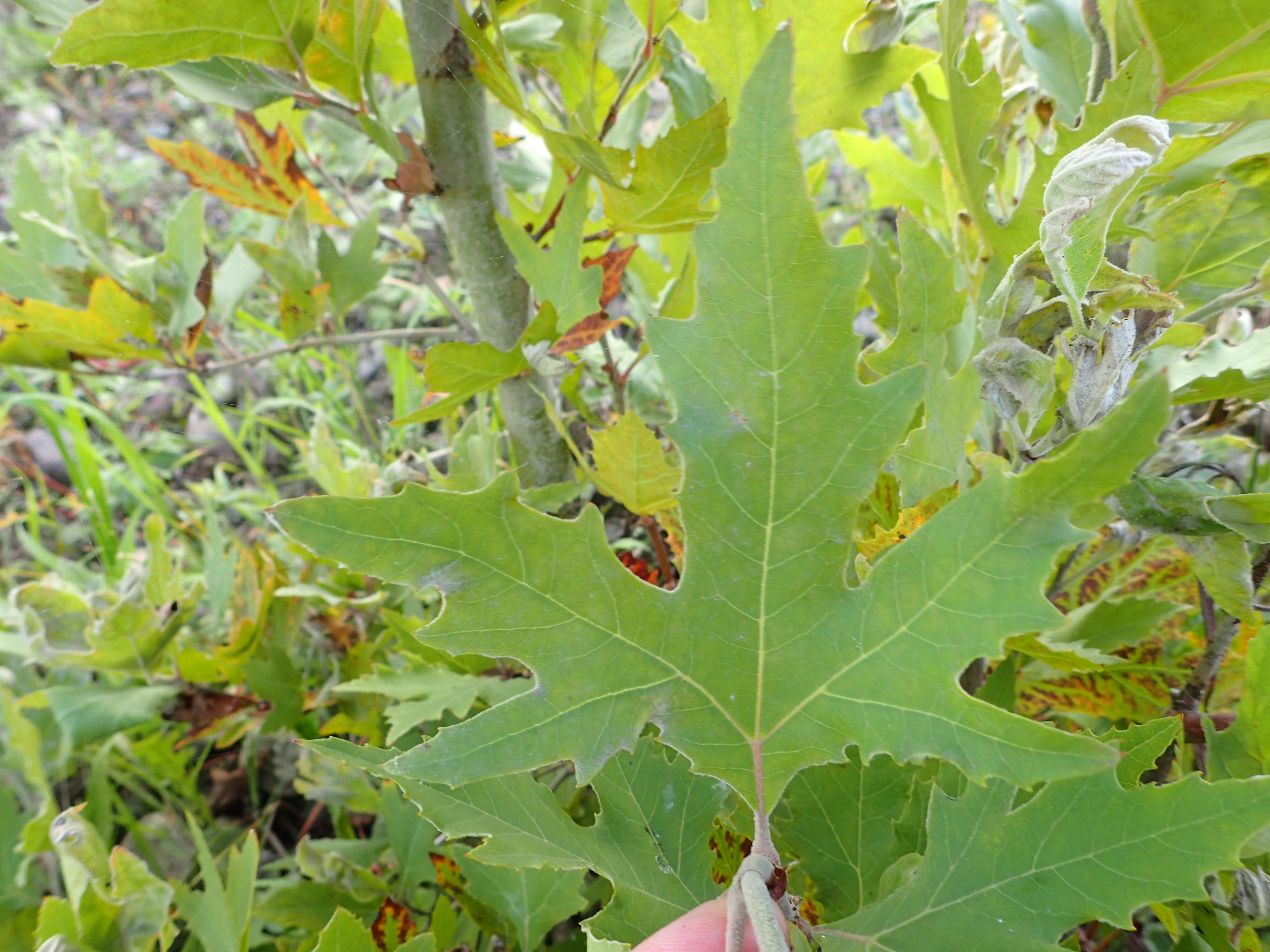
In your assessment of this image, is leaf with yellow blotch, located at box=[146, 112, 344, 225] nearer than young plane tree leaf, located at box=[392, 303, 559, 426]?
No

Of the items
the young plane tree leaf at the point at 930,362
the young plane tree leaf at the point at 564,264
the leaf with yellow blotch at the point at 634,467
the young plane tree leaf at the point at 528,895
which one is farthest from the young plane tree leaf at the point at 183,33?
the young plane tree leaf at the point at 528,895

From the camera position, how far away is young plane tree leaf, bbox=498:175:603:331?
2.59 ft

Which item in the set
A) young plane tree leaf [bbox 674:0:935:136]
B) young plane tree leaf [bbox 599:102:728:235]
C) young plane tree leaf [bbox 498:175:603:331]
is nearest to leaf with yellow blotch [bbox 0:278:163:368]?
young plane tree leaf [bbox 498:175:603:331]

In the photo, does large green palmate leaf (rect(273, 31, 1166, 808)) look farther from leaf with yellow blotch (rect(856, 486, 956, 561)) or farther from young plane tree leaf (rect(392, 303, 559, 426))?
young plane tree leaf (rect(392, 303, 559, 426))

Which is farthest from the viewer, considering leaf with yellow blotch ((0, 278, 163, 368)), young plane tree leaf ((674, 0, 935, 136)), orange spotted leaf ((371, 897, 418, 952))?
leaf with yellow blotch ((0, 278, 163, 368))

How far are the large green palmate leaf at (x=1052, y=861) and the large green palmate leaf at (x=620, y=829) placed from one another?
0.11 meters

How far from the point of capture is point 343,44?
0.76m

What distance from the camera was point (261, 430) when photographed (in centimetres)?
226

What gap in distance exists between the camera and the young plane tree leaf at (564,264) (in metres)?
0.79

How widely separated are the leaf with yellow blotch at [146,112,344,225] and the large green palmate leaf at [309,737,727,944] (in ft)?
2.50

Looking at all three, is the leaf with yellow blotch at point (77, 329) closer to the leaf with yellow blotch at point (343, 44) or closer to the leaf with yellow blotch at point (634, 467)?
the leaf with yellow blotch at point (343, 44)

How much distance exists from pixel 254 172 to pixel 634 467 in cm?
67

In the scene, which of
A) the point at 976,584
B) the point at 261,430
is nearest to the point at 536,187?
the point at 976,584

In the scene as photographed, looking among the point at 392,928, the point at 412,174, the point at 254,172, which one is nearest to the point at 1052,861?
the point at 392,928
